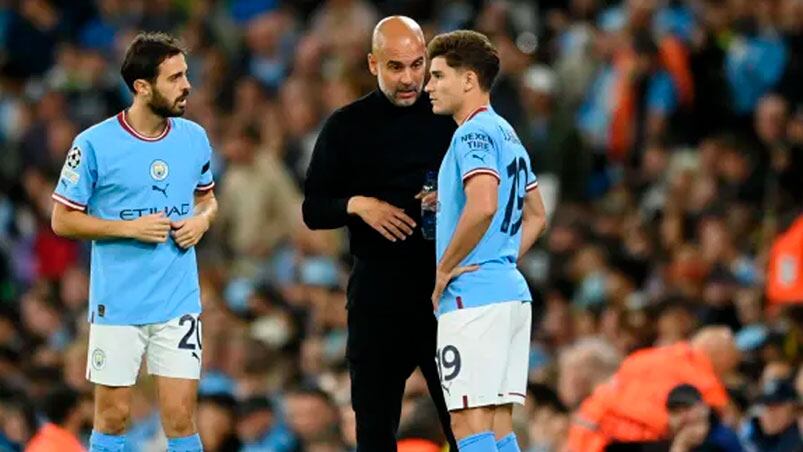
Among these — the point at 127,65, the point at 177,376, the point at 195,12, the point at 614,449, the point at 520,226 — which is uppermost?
the point at 195,12

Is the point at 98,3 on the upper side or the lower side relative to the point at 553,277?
upper

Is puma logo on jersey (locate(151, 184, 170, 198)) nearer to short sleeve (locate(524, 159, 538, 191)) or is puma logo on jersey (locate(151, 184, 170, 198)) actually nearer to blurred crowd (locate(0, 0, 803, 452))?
short sleeve (locate(524, 159, 538, 191))

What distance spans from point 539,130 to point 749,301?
3.24 metres

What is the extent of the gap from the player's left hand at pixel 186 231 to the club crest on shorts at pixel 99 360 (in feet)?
1.75

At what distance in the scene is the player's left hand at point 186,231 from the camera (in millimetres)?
7918

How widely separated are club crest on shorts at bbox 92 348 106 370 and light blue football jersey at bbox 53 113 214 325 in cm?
12

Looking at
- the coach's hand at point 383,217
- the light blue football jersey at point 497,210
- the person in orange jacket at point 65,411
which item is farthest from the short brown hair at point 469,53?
the person in orange jacket at point 65,411

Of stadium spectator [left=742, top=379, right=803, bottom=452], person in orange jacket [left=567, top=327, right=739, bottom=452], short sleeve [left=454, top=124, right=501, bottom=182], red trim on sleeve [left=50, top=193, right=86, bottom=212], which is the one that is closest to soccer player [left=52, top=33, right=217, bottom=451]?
red trim on sleeve [left=50, top=193, right=86, bottom=212]

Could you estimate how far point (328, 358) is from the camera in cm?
1439

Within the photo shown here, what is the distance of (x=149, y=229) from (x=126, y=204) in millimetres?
171

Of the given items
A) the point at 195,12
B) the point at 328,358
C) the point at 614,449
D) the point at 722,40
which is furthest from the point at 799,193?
the point at 195,12

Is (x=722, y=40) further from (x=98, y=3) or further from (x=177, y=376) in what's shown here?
(x=177, y=376)

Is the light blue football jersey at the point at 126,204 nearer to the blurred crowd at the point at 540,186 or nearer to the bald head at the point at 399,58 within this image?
the bald head at the point at 399,58

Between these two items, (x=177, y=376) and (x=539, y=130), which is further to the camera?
(x=539, y=130)
